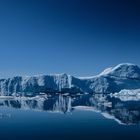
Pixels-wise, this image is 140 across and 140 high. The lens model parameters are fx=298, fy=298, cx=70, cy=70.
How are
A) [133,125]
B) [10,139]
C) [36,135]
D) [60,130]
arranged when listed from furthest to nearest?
1. [133,125]
2. [60,130]
3. [36,135]
4. [10,139]

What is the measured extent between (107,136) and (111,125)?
8201 millimetres

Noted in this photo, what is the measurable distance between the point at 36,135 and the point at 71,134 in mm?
3915

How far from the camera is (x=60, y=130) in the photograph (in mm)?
36312

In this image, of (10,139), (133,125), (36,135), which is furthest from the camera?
(133,125)

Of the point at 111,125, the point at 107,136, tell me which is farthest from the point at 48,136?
the point at 111,125

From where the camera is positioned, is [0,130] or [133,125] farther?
[133,125]

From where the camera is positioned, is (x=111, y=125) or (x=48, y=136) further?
(x=111, y=125)

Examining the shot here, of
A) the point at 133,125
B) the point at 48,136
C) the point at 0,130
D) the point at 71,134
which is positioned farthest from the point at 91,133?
the point at 0,130

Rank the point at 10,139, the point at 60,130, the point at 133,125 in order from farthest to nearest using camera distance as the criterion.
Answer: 1. the point at 133,125
2. the point at 60,130
3. the point at 10,139

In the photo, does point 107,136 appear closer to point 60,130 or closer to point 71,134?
point 71,134

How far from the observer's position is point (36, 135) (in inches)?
1288

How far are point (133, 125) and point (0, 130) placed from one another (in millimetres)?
17356

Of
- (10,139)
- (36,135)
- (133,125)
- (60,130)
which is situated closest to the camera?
(10,139)

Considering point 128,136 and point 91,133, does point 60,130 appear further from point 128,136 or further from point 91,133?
point 128,136
